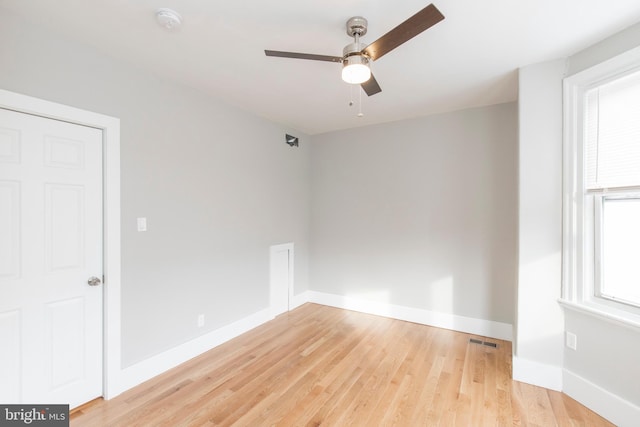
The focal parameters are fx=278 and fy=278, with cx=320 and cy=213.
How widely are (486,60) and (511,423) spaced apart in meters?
2.72

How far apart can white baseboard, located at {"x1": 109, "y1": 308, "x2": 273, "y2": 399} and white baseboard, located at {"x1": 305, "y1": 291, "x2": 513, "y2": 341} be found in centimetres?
121

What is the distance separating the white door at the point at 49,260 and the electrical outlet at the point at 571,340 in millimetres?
3699

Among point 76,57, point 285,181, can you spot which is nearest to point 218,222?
point 285,181

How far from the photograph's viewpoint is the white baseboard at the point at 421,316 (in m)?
3.21

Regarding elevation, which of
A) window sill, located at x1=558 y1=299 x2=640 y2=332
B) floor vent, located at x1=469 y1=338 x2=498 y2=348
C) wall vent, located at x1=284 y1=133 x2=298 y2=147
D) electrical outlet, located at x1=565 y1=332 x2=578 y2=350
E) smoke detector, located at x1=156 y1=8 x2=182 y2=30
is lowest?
floor vent, located at x1=469 y1=338 x2=498 y2=348

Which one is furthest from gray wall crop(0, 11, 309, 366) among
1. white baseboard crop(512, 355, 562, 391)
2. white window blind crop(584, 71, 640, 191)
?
white window blind crop(584, 71, 640, 191)

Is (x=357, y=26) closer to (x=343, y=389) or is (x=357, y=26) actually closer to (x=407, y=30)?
(x=407, y=30)

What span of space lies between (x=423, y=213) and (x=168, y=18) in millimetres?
3229

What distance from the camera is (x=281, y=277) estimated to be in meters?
4.03

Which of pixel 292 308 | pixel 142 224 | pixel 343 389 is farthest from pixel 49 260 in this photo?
pixel 292 308

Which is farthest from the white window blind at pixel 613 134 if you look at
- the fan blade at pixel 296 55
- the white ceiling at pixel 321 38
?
the fan blade at pixel 296 55

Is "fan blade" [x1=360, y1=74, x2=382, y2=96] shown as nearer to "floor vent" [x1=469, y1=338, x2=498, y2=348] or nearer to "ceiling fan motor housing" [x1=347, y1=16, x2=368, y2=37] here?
"ceiling fan motor housing" [x1=347, y1=16, x2=368, y2=37]

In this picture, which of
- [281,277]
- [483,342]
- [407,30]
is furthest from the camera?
[281,277]

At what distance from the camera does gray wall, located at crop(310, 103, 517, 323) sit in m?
3.20
